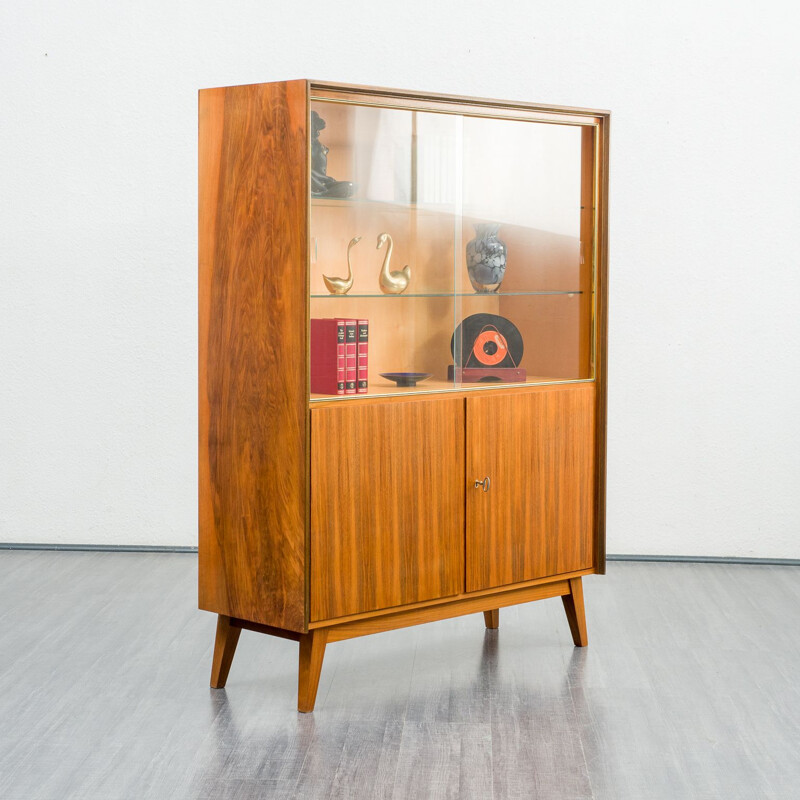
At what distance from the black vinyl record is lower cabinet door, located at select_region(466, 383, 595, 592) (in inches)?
5.4

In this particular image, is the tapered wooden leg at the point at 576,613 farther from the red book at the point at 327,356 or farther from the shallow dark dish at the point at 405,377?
the red book at the point at 327,356

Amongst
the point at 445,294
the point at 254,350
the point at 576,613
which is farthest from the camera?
the point at 576,613

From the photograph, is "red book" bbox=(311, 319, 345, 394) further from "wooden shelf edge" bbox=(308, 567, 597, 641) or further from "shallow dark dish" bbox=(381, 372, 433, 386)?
"wooden shelf edge" bbox=(308, 567, 597, 641)

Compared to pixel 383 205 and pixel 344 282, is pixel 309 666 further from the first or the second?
pixel 383 205

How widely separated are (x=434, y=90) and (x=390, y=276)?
1643 millimetres

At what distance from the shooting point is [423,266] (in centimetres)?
307

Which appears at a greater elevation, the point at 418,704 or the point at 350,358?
the point at 350,358

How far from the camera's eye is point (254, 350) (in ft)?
9.09

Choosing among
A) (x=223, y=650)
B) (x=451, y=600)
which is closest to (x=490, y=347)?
(x=451, y=600)

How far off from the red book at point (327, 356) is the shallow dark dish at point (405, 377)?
0.19 m

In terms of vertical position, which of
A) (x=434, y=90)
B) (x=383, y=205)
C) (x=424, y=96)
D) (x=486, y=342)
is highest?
(x=434, y=90)

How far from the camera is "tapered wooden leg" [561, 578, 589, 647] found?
3.33m

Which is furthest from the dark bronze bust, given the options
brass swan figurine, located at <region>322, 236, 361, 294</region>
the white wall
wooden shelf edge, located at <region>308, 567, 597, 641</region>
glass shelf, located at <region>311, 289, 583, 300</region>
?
the white wall

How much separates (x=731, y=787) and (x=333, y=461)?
1.24 m
